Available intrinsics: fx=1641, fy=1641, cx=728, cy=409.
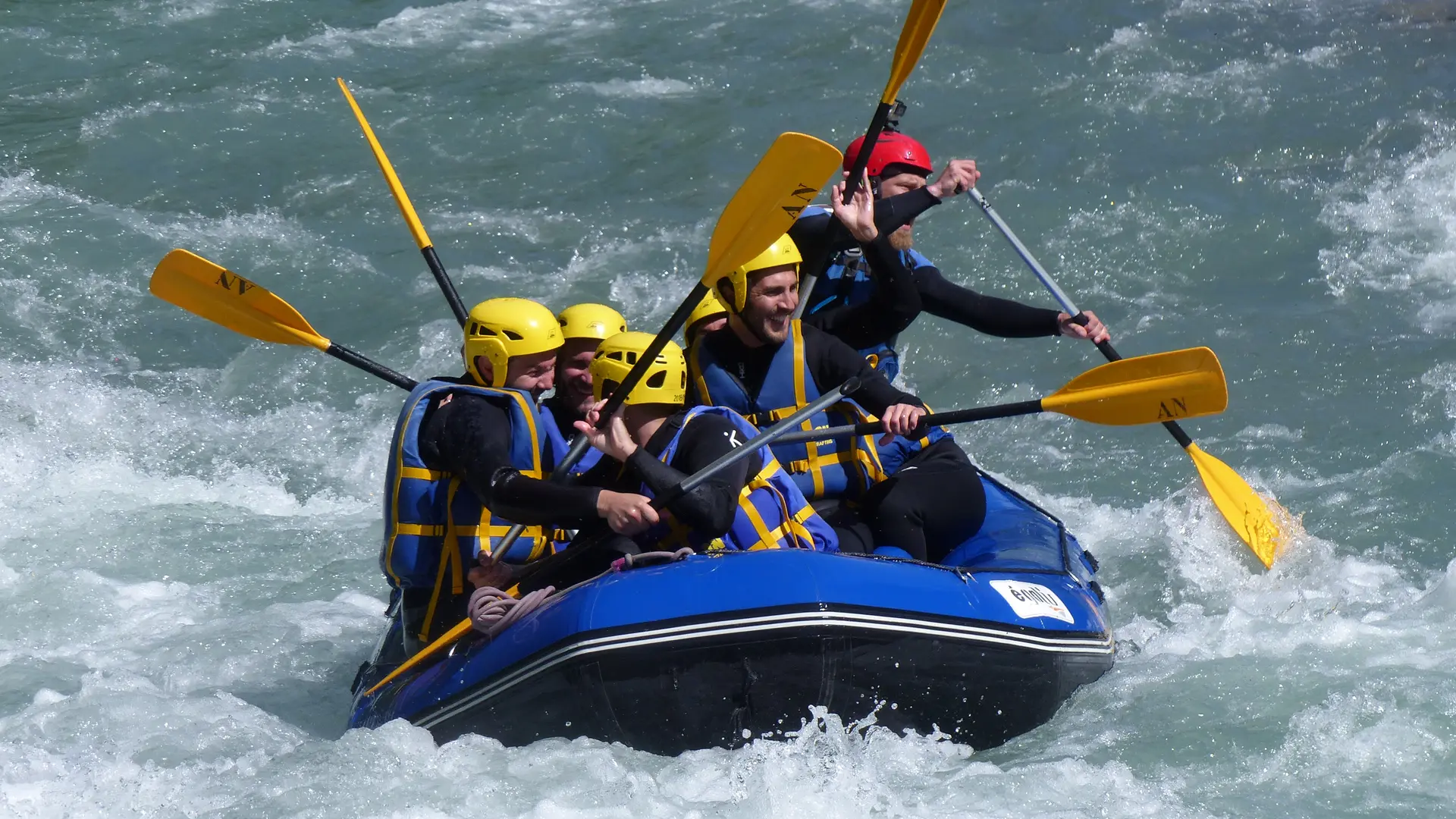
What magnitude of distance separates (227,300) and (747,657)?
112 inches

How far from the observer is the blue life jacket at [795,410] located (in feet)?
16.2

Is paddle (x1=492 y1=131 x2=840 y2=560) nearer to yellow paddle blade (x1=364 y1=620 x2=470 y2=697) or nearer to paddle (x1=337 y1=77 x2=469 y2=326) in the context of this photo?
yellow paddle blade (x1=364 y1=620 x2=470 y2=697)

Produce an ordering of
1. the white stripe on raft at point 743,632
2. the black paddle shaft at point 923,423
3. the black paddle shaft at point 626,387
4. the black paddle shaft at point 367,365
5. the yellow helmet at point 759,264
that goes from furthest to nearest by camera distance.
Result: the black paddle shaft at point 367,365 < the yellow helmet at point 759,264 < the black paddle shaft at point 923,423 < the black paddle shaft at point 626,387 < the white stripe on raft at point 743,632

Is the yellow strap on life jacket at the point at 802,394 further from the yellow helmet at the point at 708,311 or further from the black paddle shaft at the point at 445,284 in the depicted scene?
the black paddle shaft at the point at 445,284

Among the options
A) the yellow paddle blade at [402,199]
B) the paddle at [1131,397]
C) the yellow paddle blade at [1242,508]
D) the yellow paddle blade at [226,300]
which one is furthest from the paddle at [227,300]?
the yellow paddle blade at [1242,508]

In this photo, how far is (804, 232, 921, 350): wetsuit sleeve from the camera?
5.31 m

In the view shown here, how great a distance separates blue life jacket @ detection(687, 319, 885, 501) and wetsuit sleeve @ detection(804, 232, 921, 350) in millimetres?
330

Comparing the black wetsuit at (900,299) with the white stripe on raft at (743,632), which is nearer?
the white stripe on raft at (743,632)

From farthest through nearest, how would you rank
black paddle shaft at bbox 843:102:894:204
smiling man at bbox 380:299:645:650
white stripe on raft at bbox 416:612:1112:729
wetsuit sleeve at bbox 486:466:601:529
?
black paddle shaft at bbox 843:102:894:204 < smiling man at bbox 380:299:645:650 < wetsuit sleeve at bbox 486:466:601:529 < white stripe on raft at bbox 416:612:1112:729

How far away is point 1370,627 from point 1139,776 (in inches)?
52.1

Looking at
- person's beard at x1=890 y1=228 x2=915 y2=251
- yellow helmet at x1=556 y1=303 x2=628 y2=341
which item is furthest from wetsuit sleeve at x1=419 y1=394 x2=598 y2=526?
person's beard at x1=890 y1=228 x2=915 y2=251

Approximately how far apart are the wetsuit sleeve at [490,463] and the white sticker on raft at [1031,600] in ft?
3.95

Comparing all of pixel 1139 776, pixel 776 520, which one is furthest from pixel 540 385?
pixel 1139 776

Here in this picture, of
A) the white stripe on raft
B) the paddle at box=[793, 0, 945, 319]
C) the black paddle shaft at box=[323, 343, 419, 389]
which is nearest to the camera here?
the white stripe on raft
